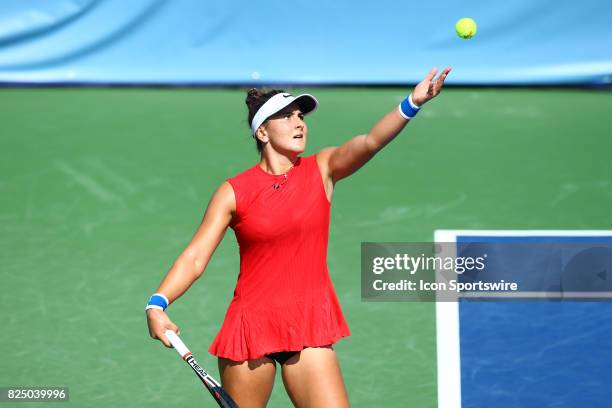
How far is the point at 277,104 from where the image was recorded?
4801 millimetres

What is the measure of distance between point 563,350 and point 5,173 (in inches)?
167

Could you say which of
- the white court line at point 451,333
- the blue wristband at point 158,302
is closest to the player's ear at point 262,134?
the blue wristband at point 158,302

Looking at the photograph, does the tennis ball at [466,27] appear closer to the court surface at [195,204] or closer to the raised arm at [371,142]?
the raised arm at [371,142]

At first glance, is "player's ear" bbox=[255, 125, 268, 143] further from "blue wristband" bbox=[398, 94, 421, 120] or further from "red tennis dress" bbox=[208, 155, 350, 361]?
"blue wristband" bbox=[398, 94, 421, 120]

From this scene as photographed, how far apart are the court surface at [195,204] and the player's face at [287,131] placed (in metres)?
1.83

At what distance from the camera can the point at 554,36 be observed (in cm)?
855

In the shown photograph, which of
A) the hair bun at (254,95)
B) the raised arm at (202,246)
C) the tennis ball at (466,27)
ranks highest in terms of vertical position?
the tennis ball at (466,27)

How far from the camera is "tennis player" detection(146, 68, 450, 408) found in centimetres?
453

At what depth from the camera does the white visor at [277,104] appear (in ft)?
15.7

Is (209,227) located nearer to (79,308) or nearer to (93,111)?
(79,308)

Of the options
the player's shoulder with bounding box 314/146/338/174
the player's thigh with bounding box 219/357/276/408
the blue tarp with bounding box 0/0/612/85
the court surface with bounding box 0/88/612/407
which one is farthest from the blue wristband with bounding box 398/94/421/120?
the blue tarp with bounding box 0/0/612/85

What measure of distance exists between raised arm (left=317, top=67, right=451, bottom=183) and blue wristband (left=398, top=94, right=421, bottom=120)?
0.01 m

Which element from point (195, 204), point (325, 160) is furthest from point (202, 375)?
point (195, 204)

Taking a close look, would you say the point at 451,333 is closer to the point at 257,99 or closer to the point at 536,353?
the point at 536,353
